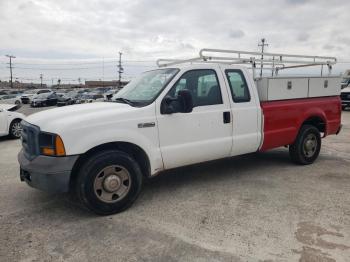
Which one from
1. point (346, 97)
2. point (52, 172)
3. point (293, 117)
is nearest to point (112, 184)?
point (52, 172)

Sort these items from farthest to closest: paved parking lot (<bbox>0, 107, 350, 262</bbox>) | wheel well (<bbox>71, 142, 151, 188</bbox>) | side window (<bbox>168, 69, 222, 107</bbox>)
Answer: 1. side window (<bbox>168, 69, 222, 107</bbox>)
2. wheel well (<bbox>71, 142, 151, 188</bbox>)
3. paved parking lot (<bbox>0, 107, 350, 262</bbox>)

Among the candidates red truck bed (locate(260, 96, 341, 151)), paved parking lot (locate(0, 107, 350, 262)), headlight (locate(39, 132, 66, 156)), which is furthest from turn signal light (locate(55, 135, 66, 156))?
red truck bed (locate(260, 96, 341, 151))

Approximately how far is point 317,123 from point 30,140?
204 inches

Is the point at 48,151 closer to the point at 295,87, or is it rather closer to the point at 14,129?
the point at 295,87

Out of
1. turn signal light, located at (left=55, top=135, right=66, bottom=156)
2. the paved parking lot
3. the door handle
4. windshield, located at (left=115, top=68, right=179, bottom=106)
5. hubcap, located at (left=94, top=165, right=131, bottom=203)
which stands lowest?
the paved parking lot

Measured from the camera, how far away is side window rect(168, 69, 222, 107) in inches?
185

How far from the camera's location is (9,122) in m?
10.4

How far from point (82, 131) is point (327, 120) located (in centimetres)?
485

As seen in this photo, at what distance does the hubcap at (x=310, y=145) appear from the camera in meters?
6.33

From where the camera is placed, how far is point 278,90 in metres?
5.65

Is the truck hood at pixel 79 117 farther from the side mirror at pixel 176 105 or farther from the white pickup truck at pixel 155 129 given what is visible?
the side mirror at pixel 176 105

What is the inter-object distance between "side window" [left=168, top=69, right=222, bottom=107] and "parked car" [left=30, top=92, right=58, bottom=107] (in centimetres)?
Result: 3053

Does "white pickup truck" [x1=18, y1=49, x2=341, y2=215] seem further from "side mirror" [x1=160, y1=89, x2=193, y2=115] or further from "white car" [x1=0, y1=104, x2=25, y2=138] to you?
"white car" [x1=0, y1=104, x2=25, y2=138]

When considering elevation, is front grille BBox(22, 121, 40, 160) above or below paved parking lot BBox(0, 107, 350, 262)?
above
